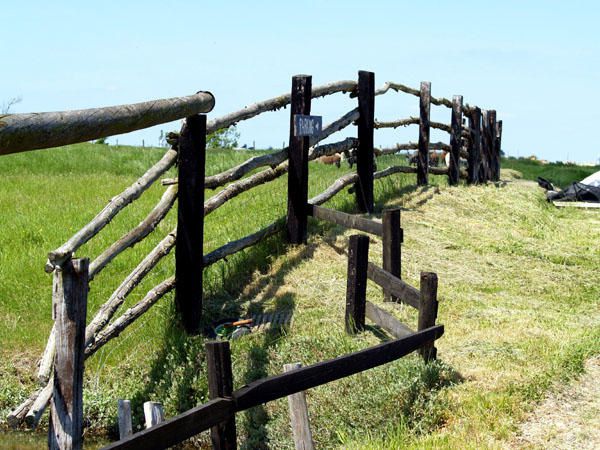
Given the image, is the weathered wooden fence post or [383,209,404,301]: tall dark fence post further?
[383,209,404,301]: tall dark fence post

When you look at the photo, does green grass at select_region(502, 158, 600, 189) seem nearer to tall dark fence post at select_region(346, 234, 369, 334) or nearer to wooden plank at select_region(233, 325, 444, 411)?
tall dark fence post at select_region(346, 234, 369, 334)

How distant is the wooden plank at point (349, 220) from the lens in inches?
345

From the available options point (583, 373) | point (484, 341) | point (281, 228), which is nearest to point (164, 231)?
point (281, 228)

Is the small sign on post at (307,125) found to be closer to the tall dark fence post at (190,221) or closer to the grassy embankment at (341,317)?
the grassy embankment at (341,317)

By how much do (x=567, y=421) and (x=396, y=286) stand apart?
1797 millimetres

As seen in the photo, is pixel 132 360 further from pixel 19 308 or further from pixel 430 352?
pixel 430 352

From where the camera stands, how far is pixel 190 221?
7.89 meters

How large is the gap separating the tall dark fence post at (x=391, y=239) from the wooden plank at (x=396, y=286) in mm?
261

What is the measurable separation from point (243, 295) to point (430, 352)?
102 inches

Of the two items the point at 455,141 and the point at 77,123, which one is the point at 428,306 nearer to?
the point at 77,123

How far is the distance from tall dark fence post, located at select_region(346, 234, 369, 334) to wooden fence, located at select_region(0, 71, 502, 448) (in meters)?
0.21

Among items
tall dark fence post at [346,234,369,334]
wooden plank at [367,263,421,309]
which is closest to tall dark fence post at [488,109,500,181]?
wooden plank at [367,263,421,309]

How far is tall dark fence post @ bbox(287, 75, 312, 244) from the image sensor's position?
32.6ft

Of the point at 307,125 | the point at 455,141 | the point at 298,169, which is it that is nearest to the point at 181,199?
the point at 298,169
